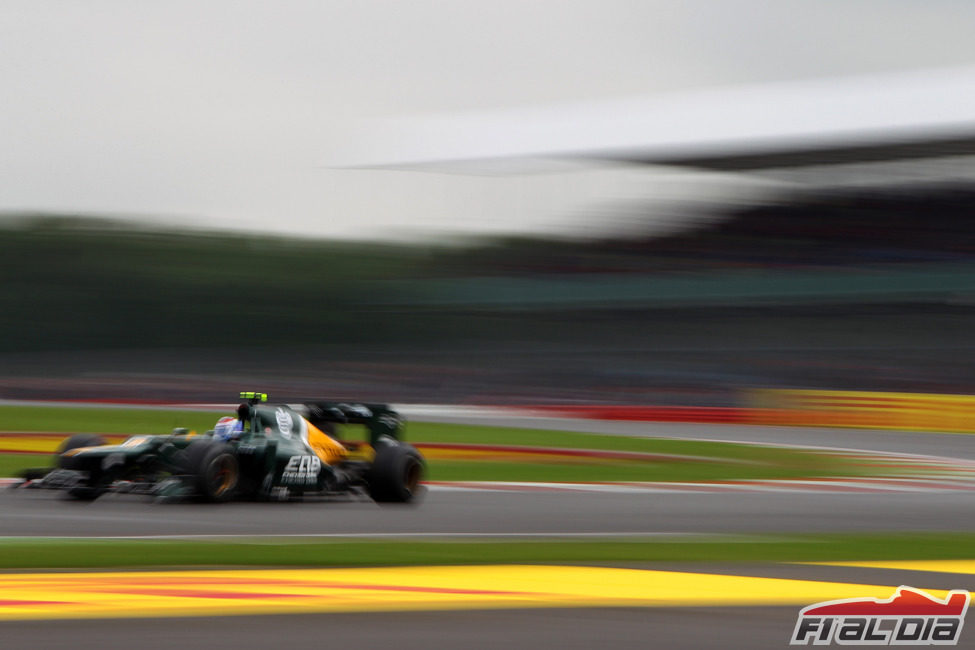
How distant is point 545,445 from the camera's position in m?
14.1

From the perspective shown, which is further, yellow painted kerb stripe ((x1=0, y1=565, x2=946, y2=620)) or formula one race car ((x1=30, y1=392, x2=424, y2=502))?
formula one race car ((x1=30, y1=392, x2=424, y2=502))


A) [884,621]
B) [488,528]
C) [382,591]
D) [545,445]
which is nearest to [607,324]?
[545,445]

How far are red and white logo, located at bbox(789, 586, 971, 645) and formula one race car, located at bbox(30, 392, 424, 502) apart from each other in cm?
370

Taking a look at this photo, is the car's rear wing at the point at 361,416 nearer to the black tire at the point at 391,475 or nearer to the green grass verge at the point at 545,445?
the black tire at the point at 391,475

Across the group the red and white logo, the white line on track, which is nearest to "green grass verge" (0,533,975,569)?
the white line on track

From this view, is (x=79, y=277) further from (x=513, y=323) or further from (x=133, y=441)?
(x=133, y=441)


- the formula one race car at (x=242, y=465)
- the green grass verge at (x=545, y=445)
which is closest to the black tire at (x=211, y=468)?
the formula one race car at (x=242, y=465)

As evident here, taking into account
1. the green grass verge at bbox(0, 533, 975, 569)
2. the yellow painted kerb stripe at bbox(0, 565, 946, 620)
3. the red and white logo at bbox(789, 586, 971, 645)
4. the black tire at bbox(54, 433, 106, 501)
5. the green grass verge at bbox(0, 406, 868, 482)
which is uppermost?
the red and white logo at bbox(789, 586, 971, 645)

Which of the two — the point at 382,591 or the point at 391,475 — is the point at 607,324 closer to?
the point at 391,475

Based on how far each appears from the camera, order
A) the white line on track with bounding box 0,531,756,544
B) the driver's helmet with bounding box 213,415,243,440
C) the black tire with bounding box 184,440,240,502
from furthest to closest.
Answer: the driver's helmet with bounding box 213,415,243,440 → the black tire with bounding box 184,440,240,502 → the white line on track with bounding box 0,531,756,544

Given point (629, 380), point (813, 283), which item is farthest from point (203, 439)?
point (813, 283)

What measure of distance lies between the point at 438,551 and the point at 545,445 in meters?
8.43

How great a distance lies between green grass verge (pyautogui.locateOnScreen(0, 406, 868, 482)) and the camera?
1087cm

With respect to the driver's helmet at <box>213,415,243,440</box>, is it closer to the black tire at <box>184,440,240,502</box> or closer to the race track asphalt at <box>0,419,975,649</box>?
the black tire at <box>184,440,240,502</box>
